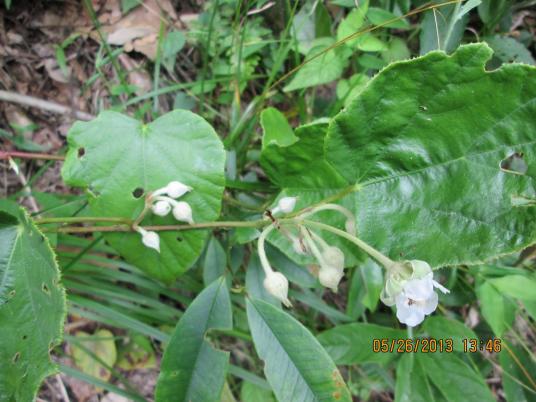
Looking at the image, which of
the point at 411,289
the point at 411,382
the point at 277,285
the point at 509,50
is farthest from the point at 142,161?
the point at 509,50

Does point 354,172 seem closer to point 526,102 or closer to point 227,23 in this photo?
point 526,102

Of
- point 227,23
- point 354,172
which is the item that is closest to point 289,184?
point 354,172

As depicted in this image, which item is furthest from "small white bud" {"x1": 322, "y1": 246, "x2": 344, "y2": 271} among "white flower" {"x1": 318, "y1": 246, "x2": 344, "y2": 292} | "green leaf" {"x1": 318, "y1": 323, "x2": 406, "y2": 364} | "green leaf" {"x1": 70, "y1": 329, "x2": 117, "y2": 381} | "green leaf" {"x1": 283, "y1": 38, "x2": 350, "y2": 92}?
"green leaf" {"x1": 70, "y1": 329, "x2": 117, "y2": 381}

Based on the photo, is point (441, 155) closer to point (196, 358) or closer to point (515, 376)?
point (196, 358)

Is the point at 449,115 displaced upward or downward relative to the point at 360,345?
upward

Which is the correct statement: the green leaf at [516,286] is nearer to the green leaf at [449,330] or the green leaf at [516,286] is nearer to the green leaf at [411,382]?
the green leaf at [449,330]
